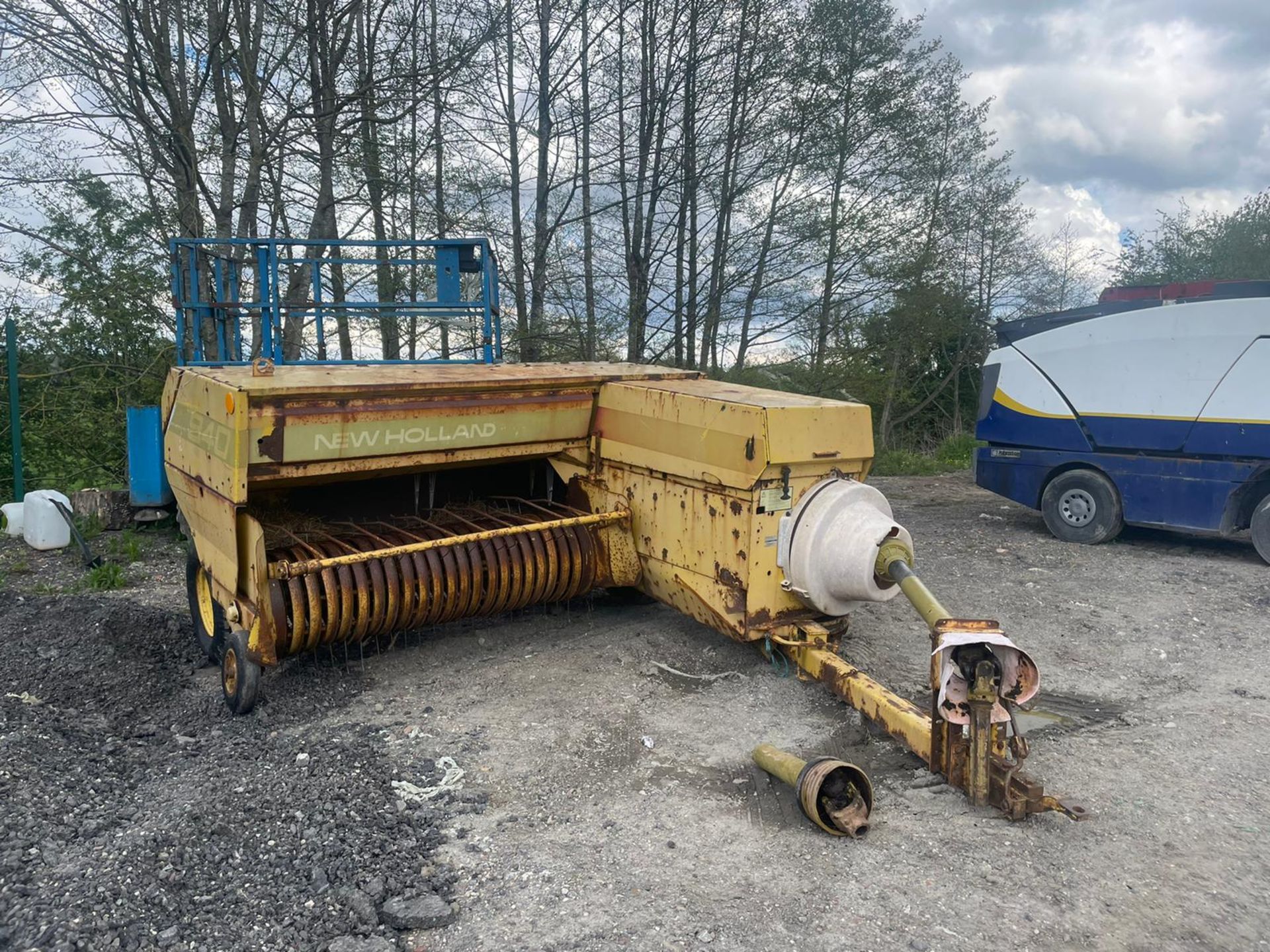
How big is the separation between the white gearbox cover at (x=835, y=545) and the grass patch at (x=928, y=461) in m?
9.07

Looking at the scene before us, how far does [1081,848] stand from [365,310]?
5.50 metres

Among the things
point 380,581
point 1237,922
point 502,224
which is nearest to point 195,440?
point 380,581

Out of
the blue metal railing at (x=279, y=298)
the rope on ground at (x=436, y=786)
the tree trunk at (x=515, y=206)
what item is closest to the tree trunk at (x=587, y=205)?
the tree trunk at (x=515, y=206)

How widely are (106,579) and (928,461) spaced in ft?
37.2

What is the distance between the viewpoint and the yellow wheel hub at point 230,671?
4.12 meters

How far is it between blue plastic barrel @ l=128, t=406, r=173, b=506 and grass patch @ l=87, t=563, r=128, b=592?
0.78 meters

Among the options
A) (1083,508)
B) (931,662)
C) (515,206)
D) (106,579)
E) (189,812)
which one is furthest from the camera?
(515,206)

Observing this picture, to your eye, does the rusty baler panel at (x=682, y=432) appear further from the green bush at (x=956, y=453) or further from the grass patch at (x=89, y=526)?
the green bush at (x=956, y=453)

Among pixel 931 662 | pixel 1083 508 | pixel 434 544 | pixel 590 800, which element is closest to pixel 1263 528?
pixel 1083 508

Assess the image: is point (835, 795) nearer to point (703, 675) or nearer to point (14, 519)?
point (703, 675)

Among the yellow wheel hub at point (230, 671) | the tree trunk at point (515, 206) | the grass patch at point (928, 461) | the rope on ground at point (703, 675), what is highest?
the tree trunk at point (515, 206)

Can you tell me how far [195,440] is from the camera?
4484 millimetres

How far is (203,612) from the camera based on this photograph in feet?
16.3

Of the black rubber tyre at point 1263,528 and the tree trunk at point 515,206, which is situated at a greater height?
the tree trunk at point 515,206
